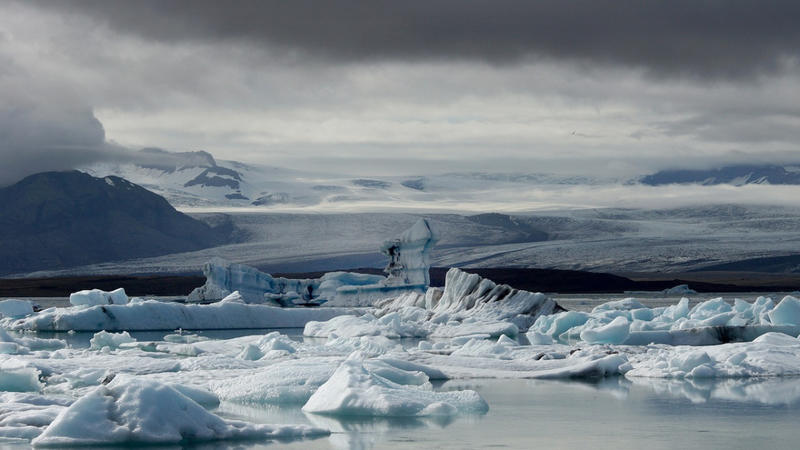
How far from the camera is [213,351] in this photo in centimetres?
1622

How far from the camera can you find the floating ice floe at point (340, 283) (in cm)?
2947

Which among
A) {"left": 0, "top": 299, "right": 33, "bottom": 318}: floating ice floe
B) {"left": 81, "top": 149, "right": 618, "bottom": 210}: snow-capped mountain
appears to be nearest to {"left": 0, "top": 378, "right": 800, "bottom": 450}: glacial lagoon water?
{"left": 0, "top": 299, "right": 33, "bottom": 318}: floating ice floe

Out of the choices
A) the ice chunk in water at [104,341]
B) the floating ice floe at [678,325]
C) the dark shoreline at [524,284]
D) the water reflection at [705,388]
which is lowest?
the dark shoreline at [524,284]

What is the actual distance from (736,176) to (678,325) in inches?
5358

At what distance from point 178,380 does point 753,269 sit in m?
60.8

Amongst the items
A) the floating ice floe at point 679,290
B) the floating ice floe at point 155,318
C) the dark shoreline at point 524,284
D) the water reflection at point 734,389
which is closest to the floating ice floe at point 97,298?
the floating ice floe at point 155,318

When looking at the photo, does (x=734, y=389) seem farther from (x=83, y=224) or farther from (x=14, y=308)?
(x=83, y=224)

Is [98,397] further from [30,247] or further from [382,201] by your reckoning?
[30,247]

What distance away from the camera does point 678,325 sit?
59.5 ft

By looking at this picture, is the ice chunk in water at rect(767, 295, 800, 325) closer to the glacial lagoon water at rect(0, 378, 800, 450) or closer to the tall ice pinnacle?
the glacial lagoon water at rect(0, 378, 800, 450)

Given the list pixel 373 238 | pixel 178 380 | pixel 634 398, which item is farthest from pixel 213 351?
pixel 373 238

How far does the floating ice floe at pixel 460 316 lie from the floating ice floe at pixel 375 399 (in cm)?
988

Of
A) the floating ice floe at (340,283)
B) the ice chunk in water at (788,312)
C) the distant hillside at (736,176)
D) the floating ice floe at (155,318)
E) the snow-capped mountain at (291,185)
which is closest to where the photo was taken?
the ice chunk in water at (788,312)

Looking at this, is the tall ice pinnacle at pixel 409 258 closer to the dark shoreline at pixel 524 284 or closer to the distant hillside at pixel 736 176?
the dark shoreline at pixel 524 284
